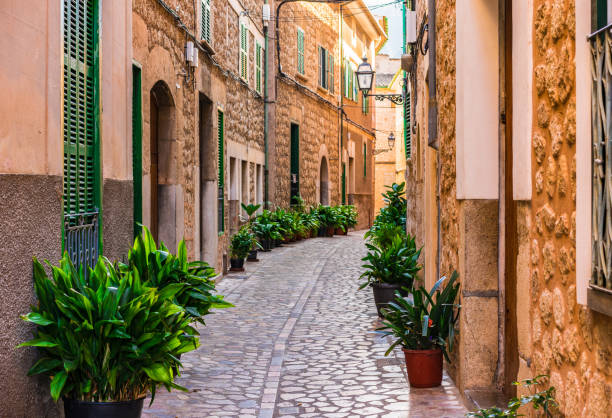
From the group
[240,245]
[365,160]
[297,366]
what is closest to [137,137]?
[297,366]

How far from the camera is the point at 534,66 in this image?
12.0 ft

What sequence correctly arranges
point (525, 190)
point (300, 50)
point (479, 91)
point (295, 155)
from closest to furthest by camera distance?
point (525, 190)
point (479, 91)
point (295, 155)
point (300, 50)

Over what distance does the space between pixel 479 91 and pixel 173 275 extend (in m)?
2.60

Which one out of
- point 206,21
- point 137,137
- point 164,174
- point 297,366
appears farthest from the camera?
point 206,21

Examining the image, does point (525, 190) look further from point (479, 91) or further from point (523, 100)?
point (479, 91)

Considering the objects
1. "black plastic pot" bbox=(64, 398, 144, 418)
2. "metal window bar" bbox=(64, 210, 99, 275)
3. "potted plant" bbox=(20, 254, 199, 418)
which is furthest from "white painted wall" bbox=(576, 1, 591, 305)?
"metal window bar" bbox=(64, 210, 99, 275)

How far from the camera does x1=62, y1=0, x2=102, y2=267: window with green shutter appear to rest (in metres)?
5.01

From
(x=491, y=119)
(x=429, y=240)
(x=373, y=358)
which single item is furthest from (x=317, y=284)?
(x=491, y=119)

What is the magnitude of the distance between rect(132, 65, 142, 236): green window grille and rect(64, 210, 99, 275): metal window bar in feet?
7.44

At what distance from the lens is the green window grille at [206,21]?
11484 mm

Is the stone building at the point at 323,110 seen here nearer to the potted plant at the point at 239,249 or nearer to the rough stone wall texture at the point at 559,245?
the potted plant at the point at 239,249

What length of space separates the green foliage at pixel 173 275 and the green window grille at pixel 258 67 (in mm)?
11934

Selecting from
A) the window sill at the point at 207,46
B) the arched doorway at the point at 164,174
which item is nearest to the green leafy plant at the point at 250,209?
Answer: the window sill at the point at 207,46

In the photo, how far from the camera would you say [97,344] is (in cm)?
404
